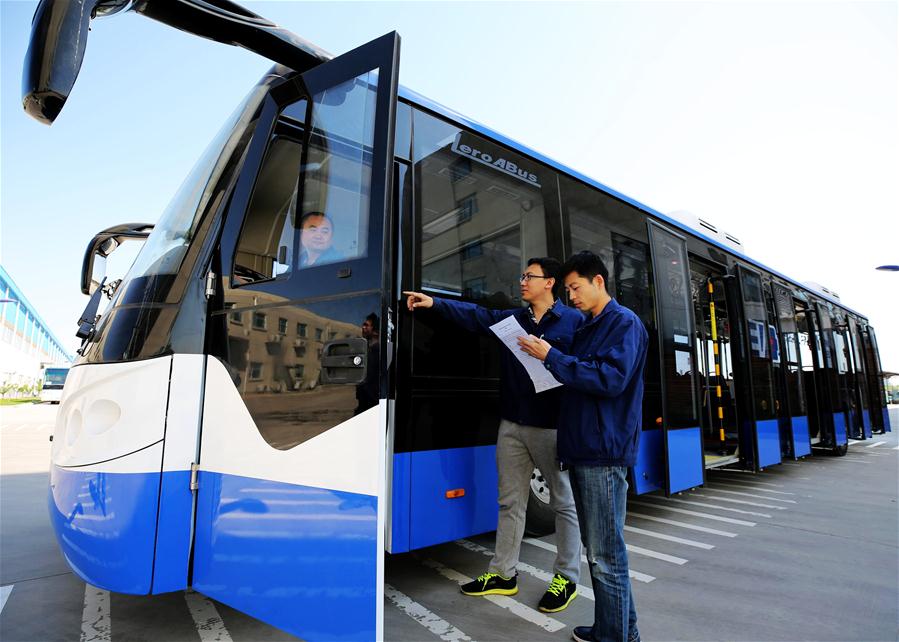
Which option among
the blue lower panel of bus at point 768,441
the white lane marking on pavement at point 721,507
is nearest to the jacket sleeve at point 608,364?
the white lane marking on pavement at point 721,507

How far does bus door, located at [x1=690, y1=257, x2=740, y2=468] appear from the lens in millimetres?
6832

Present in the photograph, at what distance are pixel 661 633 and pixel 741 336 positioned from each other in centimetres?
467

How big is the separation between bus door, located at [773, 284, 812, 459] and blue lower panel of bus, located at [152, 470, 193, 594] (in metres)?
7.38

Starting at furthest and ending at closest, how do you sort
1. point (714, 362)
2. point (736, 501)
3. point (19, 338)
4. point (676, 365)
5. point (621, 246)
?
point (19, 338) < point (714, 362) < point (736, 501) < point (676, 365) < point (621, 246)

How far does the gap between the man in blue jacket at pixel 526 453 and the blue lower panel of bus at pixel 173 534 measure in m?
1.58

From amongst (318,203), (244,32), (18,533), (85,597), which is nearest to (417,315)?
(318,203)

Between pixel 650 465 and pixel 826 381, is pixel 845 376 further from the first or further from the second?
pixel 650 465

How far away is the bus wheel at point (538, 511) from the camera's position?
3871 mm

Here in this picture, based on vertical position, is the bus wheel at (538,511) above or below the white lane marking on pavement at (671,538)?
above

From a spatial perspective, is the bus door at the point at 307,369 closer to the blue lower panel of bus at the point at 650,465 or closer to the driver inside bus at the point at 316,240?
the driver inside bus at the point at 316,240

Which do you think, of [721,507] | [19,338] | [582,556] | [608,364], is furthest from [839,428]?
Result: [19,338]

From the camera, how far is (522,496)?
309 centimetres

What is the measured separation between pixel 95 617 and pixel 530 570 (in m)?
2.69

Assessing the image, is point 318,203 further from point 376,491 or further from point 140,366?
point 376,491
